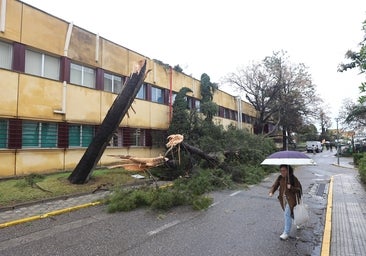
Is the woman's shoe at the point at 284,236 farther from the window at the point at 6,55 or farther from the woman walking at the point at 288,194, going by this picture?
the window at the point at 6,55

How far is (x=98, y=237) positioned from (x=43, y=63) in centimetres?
1065

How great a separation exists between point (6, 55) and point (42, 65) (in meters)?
1.59

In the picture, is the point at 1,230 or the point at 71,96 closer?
the point at 1,230

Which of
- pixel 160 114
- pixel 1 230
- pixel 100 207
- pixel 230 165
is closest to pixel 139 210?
pixel 100 207

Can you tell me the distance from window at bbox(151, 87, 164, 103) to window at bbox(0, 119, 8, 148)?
10104 mm

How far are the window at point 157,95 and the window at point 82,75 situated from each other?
211 inches

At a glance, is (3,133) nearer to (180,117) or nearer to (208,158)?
(208,158)

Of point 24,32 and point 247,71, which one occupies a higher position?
point 247,71

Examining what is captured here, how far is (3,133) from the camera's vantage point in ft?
39.1

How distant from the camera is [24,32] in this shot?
12547 mm

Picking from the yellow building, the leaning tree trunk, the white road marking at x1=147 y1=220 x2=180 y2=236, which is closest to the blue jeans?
the white road marking at x1=147 y1=220 x2=180 y2=236

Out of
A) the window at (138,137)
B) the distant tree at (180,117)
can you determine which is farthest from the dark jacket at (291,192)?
the distant tree at (180,117)

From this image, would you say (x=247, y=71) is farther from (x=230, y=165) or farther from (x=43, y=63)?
(x=43, y=63)

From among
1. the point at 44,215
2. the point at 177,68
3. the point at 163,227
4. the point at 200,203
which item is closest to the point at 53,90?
the point at 44,215
